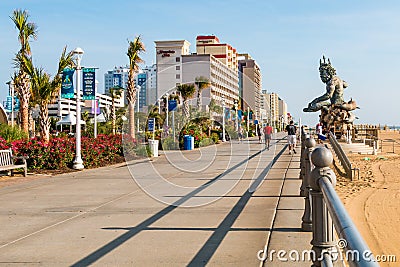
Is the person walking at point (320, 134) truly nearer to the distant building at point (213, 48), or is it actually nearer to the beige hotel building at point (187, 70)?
the beige hotel building at point (187, 70)

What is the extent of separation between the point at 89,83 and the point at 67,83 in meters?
1.54

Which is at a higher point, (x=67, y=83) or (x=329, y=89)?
(x=329, y=89)

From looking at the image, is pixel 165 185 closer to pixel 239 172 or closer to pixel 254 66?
pixel 239 172

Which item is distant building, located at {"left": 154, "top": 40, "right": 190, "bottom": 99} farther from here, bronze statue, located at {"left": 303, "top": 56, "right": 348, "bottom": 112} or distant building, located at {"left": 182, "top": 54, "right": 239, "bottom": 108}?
bronze statue, located at {"left": 303, "top": 56, "right": 348, "bottom": 112}

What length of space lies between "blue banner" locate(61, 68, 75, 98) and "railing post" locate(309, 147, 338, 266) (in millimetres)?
15318

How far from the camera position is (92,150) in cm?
1855

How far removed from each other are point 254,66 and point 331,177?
6492 inches

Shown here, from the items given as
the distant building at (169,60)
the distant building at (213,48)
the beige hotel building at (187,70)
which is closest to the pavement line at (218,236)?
the beige hotel building at (187,70)

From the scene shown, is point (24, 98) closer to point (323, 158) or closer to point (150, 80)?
point (323, 158)

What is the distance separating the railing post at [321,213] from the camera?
3.37 metres

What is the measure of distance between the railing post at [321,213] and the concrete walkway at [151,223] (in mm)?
1576

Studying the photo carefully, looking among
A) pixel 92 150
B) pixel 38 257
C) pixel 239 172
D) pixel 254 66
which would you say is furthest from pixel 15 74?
pixel 254 66

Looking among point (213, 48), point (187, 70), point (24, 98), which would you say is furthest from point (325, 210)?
point (213, 48)

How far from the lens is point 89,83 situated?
1931cm
